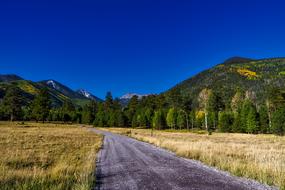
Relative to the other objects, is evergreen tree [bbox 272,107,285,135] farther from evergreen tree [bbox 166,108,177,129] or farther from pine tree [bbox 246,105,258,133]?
evergreen tree [bbox 166,108,177,129]

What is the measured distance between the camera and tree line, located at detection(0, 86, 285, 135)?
64.1 meters

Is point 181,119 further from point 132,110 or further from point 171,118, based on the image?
point 132,110

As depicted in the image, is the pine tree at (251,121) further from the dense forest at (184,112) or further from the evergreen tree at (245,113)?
the evergreen tree at (245,113)

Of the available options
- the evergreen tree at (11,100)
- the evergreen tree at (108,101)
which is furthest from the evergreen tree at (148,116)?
the evergreen tree at (11,100)

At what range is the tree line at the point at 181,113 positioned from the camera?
6412 cm

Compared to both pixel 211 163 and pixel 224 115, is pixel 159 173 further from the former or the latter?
pixel 224 115

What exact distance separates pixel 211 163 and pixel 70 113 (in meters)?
118

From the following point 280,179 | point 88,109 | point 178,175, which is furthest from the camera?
point 88,109

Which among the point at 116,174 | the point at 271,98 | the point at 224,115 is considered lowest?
the point at 116,174

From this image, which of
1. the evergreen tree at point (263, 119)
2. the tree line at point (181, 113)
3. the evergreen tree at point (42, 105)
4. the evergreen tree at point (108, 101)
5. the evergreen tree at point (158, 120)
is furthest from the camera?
the evergreen tree at point (108, 101)

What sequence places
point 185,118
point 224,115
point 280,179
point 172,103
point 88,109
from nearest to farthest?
point 280,179, point 224,115, point 185,118, point 172,103, point 88,109

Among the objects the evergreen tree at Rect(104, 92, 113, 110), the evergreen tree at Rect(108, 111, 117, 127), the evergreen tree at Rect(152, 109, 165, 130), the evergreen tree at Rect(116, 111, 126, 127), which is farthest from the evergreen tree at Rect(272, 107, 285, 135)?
the evergreen tree at Rect(104, 92, 113, 110)

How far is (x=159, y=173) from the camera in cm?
1123

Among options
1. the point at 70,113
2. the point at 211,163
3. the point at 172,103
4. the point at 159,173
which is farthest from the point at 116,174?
the point at 70,113
